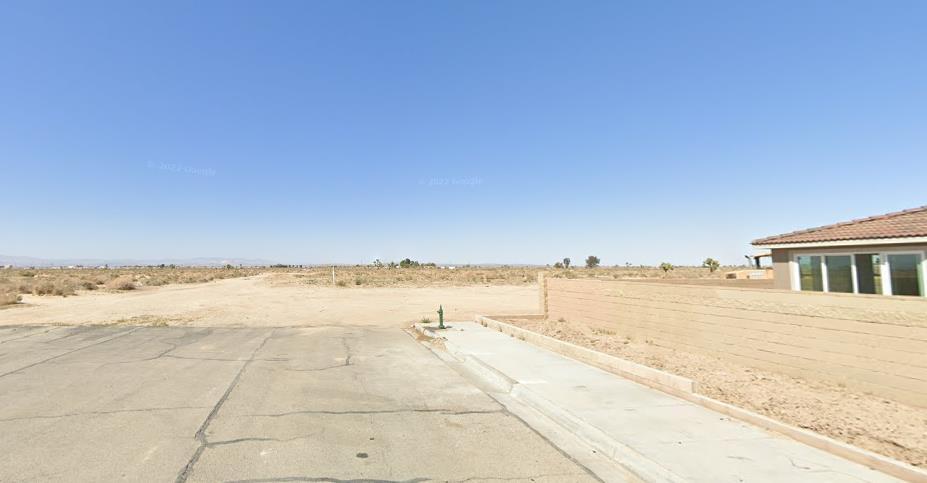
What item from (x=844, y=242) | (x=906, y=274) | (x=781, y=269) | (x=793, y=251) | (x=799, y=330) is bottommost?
(x=799, y=330)

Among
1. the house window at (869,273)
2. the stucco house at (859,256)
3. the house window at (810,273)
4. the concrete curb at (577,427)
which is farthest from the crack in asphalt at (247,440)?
the house window at (810,273)

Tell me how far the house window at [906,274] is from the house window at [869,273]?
0.92 ft

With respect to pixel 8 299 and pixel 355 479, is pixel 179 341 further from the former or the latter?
pixel 8 299

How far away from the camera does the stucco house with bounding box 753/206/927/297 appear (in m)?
10.7

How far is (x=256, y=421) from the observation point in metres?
6.84

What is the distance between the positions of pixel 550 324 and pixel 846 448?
39.6ft

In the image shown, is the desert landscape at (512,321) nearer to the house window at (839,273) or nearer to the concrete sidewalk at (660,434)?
the concrete sidewalk at (660,434)

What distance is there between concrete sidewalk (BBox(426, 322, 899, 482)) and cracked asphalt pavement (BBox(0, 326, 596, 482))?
671mm

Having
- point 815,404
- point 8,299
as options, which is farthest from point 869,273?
point 8,299

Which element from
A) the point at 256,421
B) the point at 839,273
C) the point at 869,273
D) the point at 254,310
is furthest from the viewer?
the point at 254,310

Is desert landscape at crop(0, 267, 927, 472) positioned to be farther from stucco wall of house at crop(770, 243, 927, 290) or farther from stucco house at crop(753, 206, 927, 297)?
stucco house at crop(753, 206, 927, 297)

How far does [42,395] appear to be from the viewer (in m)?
8.27

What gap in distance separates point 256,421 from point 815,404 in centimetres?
837


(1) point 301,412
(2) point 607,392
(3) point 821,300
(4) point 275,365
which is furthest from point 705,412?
(4) point 275,365
